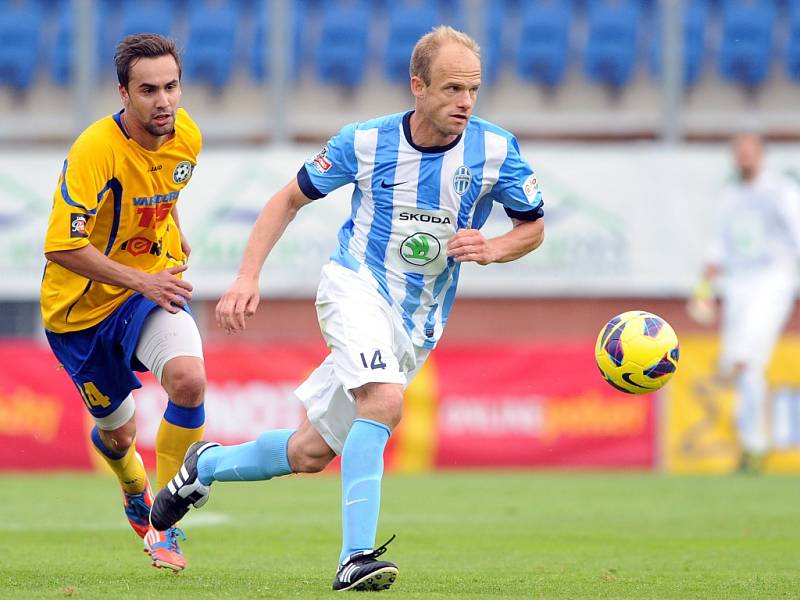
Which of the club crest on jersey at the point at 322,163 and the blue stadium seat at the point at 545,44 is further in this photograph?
the blue stadium seat at the point at 545,44

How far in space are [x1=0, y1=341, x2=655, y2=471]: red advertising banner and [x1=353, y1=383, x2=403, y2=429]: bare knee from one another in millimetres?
7131

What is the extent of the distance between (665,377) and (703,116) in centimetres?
1059

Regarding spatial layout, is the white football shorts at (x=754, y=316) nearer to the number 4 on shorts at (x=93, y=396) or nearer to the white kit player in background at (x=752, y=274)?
the white kit player in background at (x=752, y=274)

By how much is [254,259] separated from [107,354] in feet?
3.98

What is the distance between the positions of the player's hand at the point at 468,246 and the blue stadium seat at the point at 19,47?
12538 mm

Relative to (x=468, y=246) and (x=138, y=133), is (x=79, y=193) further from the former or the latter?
(x=468, y=246)

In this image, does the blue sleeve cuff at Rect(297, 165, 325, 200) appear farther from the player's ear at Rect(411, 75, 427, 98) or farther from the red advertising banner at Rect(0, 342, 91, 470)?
the red advertising banner at Rect(0, 342, 91, 470)

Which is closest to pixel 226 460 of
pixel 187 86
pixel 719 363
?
pixel 719 363

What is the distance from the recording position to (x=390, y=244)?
18.3 ft

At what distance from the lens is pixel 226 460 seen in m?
5.76

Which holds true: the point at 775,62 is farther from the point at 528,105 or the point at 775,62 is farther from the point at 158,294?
the point at 158,294

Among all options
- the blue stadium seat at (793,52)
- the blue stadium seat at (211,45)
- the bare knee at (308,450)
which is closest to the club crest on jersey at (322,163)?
the bare knee at (308,450)

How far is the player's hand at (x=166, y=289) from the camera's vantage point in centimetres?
586

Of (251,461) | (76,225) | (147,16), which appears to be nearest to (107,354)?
(76,225)
